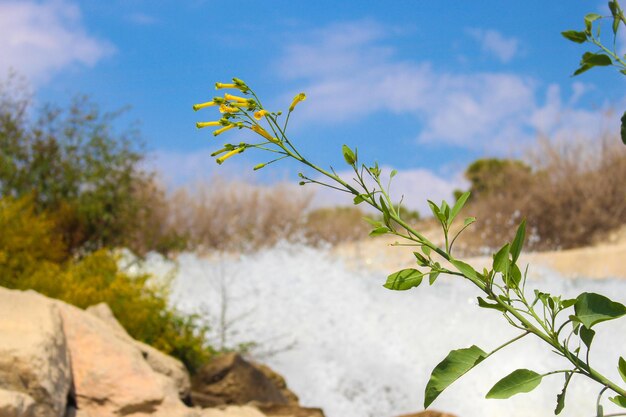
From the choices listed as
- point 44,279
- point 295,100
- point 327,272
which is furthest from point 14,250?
point 295,100

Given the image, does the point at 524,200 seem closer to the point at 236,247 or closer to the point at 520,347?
the point at 236,247

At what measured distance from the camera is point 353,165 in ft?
3.67

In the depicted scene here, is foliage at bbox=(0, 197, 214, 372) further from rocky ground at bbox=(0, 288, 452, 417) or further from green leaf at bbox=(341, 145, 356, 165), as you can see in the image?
green leaf at bbox=(341, 145, 356, 165)

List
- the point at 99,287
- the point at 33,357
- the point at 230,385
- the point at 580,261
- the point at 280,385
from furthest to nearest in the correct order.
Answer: the point at 580,261
the point at 99,287
the point at 280,385
the point at 230,385
the point at 33,357

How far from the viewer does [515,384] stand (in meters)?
1.06

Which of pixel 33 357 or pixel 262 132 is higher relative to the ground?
pixel 262 132

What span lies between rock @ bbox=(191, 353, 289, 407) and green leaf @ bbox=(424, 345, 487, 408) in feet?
15.3

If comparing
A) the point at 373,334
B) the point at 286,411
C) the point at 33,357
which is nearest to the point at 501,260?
the point at 33,357

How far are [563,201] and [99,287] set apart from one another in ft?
28.3

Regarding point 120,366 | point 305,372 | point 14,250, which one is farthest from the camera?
point 305,372

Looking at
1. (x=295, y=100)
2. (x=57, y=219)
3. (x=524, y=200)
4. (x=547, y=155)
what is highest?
(x=547, y=155)

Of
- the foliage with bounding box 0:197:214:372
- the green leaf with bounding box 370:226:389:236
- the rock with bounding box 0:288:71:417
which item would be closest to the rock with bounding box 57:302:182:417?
the rock with bounding box 0:288:71:417

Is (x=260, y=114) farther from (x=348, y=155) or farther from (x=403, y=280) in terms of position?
(x=403, y=280)

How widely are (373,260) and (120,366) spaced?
9090 millimetres
